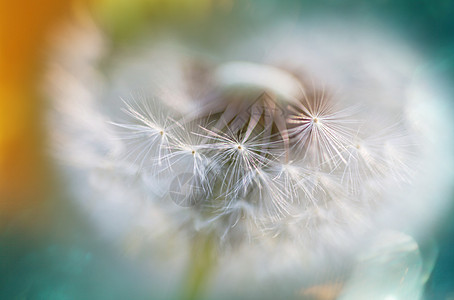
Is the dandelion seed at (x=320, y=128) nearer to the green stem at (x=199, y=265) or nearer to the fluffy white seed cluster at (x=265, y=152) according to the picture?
the fluffy white seed cluster at (x=265, y=152)

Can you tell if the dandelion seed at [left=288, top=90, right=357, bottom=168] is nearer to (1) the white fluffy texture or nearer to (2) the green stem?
(1) the white fluffy texture

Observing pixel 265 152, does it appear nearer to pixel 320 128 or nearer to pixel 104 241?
pixel 320 128

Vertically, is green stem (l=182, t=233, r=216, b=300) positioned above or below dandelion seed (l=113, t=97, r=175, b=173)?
below

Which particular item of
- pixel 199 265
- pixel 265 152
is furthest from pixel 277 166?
pixel 199 265

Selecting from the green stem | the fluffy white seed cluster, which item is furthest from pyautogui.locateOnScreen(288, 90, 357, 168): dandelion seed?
the green stem

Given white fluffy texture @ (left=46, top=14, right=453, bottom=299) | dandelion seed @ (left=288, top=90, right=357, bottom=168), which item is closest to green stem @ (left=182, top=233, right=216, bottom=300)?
white fluffy texture @ (left=46, top=14, right=453, bottom=299)

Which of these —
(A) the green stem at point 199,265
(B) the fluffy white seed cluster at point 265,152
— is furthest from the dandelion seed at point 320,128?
(A) the green stem at point 199,265

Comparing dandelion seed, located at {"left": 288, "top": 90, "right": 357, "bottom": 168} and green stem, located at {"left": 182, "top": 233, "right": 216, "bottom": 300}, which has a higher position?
dandelion seed, located at {"left": 288, "top": 90, "right": 357, "bottom": 168}
